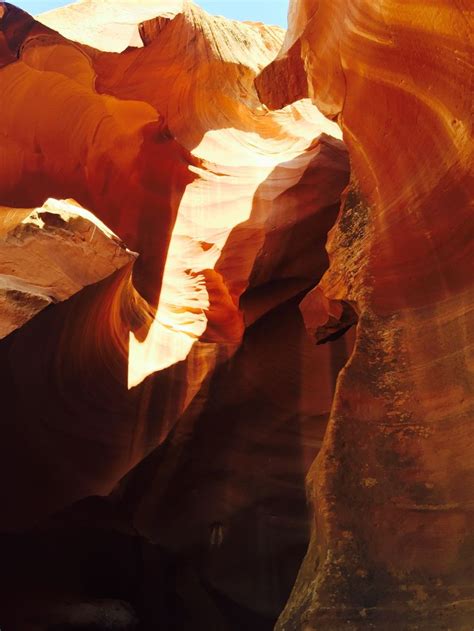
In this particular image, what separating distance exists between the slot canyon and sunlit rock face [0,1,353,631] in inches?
0.8

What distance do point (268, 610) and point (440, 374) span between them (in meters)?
2.94

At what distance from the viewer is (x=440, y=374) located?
3090 mm

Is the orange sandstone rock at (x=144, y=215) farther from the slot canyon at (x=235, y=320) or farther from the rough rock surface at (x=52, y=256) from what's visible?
the rough rock surface at (x=52, y=256)

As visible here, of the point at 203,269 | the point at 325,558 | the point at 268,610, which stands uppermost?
the point at 203,269

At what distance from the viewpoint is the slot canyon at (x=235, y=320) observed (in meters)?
3.07

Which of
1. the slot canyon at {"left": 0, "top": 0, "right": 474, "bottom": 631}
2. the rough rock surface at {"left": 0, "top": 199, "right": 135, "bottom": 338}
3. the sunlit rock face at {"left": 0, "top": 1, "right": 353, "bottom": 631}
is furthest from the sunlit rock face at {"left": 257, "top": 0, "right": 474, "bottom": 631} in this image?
the sunlit rock face at {"left": 0, "top": 1, "right": 353, "bottom": 631}

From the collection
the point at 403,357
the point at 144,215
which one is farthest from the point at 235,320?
the point at 403,357

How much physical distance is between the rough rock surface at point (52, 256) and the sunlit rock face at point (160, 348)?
2.00ft

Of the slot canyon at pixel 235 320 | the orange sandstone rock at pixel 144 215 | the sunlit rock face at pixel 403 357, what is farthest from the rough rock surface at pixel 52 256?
the sunlit rock face at pixel 403 357

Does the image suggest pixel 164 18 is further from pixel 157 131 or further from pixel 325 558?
pixel 325 558

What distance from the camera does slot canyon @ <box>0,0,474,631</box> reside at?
10.1ft

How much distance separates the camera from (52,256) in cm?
384

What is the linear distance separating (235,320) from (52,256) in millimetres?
2081

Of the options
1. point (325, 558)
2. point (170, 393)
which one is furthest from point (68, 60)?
point (325, 558)
